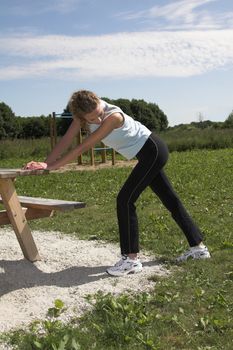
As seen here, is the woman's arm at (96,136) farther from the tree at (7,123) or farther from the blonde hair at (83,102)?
the tree at (7,123)

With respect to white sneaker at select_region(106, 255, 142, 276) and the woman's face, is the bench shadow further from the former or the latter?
the woman's face

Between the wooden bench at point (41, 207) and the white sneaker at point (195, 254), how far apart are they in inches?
40.8

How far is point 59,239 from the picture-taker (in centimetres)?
620

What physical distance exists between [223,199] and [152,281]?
15.2 feet

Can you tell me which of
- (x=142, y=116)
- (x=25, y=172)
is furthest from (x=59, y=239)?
(x=142, y=116)

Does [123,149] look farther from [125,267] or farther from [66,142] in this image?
[125,267]

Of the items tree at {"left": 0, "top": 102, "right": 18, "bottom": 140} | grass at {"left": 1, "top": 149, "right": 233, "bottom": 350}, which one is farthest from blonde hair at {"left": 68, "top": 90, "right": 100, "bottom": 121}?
tree at {"left": 0, "top": 102, "right": 18, "bottom": 140}

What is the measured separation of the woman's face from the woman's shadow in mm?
1311

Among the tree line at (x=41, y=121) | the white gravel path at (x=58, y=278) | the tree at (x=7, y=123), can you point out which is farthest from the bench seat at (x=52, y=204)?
the tree at (x=7, y=123)

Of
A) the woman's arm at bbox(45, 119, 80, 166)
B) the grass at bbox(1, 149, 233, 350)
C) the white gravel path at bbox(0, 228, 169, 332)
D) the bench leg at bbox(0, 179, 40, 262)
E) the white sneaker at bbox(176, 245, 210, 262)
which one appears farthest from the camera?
the white sneaker at bbox(176, 245, 210, 262)

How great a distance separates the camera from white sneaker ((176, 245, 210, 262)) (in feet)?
16.7

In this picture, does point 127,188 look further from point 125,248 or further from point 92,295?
point 92,295

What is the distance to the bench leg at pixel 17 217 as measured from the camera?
4.86 meters

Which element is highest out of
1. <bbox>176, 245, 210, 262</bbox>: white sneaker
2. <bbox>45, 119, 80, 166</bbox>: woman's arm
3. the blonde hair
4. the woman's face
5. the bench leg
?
the blonde hair
